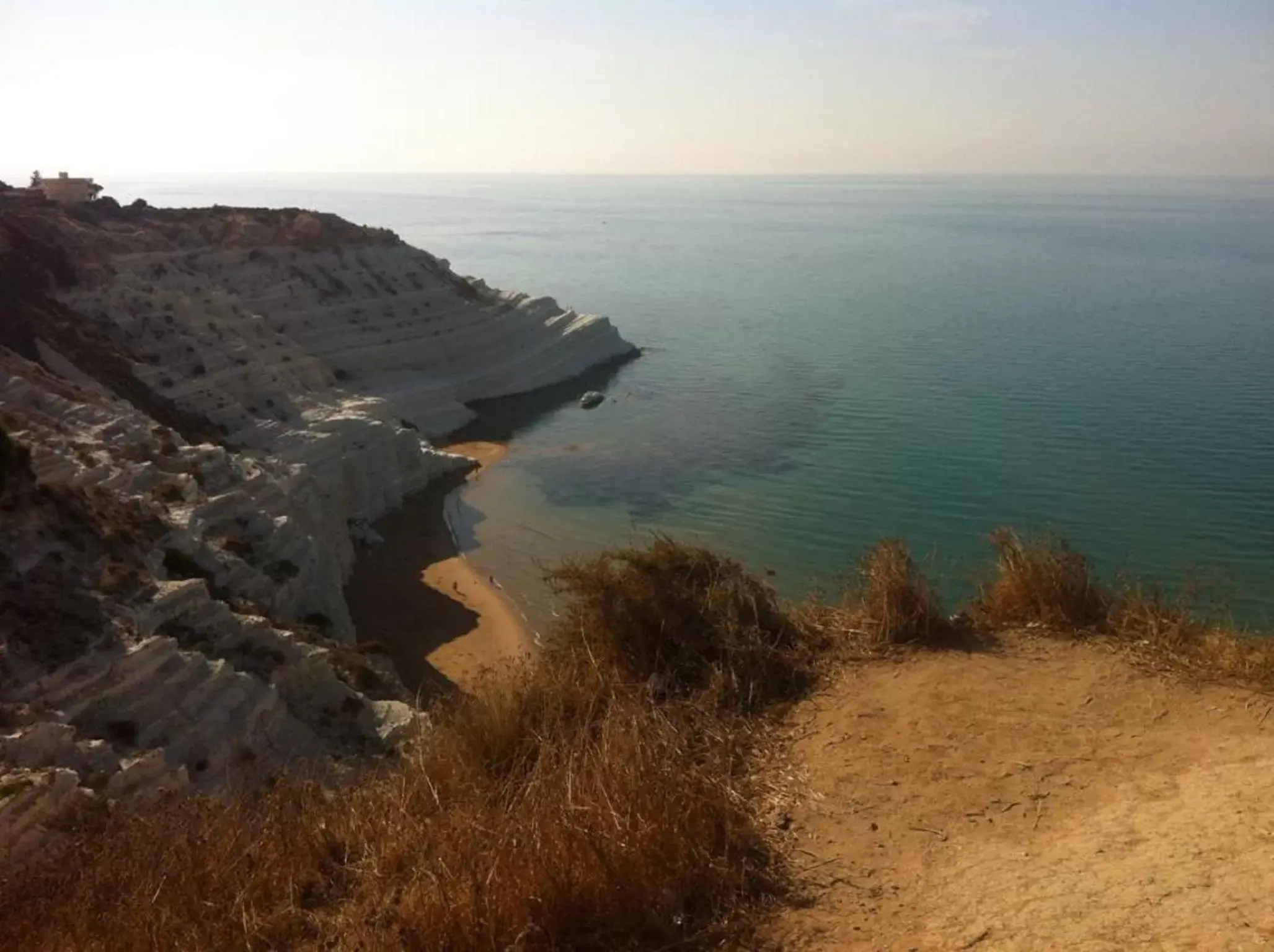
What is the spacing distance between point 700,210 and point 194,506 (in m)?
181

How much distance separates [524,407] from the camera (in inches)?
1711

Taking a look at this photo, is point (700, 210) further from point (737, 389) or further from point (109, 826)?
point (109, 826)

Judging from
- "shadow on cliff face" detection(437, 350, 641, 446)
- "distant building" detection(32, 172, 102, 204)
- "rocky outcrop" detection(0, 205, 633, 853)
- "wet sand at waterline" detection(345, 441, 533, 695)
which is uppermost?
"distant building" detection(32, 172, 102, 204)

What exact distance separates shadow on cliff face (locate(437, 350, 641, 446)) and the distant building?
22.3 metres

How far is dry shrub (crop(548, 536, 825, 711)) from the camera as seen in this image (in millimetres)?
8250

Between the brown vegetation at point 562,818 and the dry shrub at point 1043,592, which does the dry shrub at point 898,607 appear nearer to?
the brown vegetation at point 562,818

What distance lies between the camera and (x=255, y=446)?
89.4 ft

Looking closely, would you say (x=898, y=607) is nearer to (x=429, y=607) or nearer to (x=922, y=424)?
(x=429, y=607)

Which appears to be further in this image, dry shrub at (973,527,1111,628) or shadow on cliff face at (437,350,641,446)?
shadow on cliff face at (437,350,641,446)

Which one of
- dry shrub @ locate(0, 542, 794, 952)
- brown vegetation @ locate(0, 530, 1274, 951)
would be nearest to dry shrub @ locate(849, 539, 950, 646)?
brown vegetation @ locate(0, 530, 1274, 951)

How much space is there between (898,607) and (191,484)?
573 inches

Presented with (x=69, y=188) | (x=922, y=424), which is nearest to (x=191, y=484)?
(x=922, y=424)

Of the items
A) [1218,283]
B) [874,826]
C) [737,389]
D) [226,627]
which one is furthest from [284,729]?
[1218,283]

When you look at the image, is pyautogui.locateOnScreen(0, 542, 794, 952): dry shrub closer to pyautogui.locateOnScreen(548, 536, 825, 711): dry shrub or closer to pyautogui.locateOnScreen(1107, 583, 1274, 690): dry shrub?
pyautogui.locateOnScreen(548, 536, 825, 711): dry shrub
